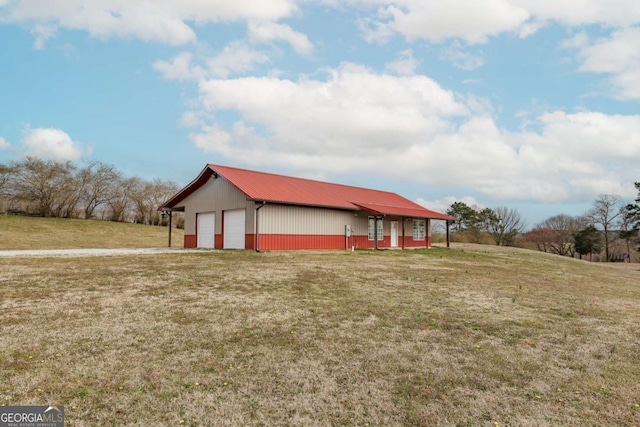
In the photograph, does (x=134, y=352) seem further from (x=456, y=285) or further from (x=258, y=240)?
(x=258, y=240)

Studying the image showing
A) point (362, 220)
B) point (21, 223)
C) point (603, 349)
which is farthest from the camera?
point (21, 223)

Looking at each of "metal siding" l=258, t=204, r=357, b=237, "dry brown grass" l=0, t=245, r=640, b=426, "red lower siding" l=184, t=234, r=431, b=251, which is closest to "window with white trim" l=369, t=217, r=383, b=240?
"red lower siding" l=184, t=234, r=431, b=251

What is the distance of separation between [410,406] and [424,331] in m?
2.38

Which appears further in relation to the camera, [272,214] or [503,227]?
[503,227]

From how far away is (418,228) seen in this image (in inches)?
1213

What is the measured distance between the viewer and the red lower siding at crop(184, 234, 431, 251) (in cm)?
1962

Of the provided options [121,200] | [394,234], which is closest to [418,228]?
[394,234]

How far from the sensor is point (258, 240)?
1912 centimetres

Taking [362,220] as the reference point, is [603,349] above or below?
below

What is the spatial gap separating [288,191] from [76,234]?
880 inches

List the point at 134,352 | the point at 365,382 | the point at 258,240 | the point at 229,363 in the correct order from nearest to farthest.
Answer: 1. the point at 365,382
2. the point at 229,363
3. the point at 134,352
4. the point at 258,240

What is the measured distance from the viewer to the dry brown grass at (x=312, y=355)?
3.42 meters

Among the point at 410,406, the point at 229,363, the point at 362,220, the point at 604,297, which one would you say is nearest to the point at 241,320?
the point at 229,363

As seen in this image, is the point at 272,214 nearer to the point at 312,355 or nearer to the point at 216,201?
the point at 216,201
